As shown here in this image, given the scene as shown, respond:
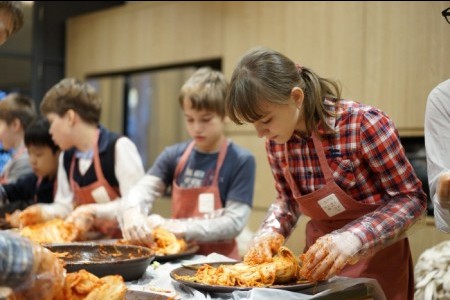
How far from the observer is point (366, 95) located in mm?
3352

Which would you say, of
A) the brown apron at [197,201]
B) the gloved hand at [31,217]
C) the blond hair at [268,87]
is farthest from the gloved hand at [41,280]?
the gloved hand at [31,217]

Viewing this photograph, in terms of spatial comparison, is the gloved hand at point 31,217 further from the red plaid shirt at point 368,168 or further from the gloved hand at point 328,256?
the gloved hand at point 328,256

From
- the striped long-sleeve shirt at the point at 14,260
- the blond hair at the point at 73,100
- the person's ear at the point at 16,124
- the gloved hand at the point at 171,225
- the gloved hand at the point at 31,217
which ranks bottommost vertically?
the gloved hand at the point at 31,217

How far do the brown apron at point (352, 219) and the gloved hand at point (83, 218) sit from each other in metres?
0.95

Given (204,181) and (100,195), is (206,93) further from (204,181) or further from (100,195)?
(100,195)

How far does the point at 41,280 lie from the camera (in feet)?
3.80

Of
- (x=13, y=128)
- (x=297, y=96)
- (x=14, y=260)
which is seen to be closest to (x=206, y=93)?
(x=297, y=96)

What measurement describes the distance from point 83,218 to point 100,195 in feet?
0.89

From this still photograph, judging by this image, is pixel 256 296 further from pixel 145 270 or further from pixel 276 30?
pixel 276 30

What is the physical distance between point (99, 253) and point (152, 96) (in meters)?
3.21

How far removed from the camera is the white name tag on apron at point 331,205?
176cm

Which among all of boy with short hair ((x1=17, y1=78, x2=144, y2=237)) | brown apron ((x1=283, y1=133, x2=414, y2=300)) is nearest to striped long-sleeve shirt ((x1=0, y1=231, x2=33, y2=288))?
brown apron ((x1=283, y1=133, x2=414, y2=300))

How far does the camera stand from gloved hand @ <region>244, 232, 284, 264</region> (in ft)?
5.26

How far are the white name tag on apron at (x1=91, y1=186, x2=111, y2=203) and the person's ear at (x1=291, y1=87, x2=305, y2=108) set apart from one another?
1.23m
